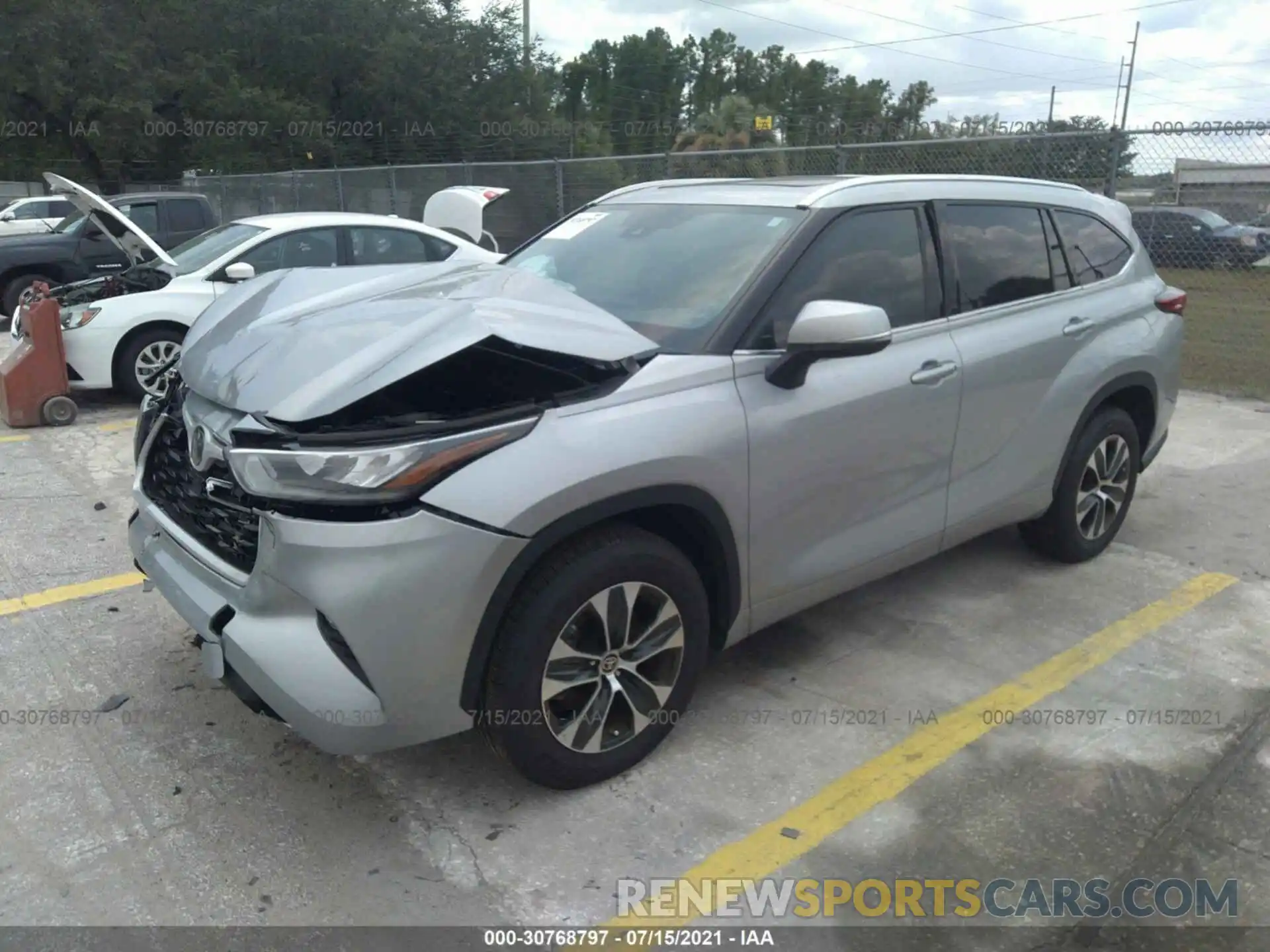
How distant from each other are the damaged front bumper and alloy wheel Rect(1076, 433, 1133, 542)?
315 cm

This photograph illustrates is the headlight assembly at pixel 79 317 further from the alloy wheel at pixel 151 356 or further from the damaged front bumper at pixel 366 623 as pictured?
the damaged front bumper at pixel 366 623

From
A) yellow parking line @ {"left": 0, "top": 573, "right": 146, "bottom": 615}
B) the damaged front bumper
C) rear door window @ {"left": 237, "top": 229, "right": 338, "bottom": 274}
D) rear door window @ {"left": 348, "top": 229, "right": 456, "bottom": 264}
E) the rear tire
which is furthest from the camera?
the rear tire

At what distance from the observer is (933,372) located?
12.6 feet

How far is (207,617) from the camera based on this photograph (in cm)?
293

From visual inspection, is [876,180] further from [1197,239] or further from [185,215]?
[185,215]

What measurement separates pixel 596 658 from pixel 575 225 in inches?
83.4

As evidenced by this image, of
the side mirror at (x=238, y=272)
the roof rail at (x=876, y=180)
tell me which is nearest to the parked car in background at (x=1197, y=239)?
the roof rail at (x=876, y=180)

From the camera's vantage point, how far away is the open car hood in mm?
7719

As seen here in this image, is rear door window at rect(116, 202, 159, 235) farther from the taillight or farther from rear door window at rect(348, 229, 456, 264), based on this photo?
the taillight

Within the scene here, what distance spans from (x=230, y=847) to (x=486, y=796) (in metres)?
0.74

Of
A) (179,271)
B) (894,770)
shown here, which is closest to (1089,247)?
(894,770)

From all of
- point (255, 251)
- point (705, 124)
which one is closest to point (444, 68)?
point (705, 124)

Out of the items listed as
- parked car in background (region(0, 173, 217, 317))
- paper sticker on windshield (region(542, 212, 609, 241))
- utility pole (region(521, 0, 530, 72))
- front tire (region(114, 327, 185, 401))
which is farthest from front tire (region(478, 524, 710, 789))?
utility pole (region(521, 0, 530, 72))

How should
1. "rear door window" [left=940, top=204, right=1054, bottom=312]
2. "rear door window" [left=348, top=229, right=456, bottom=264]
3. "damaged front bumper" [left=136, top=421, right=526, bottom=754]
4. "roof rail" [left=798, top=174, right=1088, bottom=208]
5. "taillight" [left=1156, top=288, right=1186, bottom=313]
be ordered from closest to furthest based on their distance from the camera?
"damaged front bumper" [left=136, top=421, right=526, bottom=754] → "roof rail" [left=798, top=174, right=1088, bottom=208] → "rear door window" [left=940, top=204, right=1054, bottom=312] → "taillight" [left=1156, top=288, right=1186, bottom=313] → "rear door window" [left=348, top=229, right=456, bottom=264]
